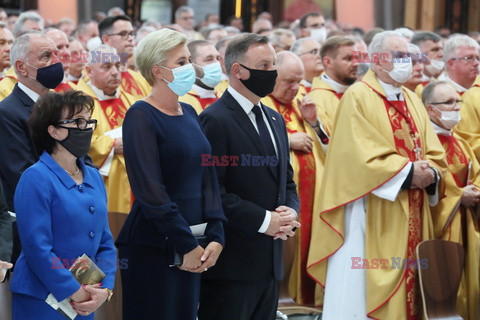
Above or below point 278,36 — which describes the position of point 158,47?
above

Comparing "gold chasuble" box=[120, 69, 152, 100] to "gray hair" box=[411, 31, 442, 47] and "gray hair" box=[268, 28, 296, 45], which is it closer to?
"gray hair" box=[268, 28, 296, 45]

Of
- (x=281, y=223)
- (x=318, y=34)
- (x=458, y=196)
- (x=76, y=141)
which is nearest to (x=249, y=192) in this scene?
(x=281, y=223)

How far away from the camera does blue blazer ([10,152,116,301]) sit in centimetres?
400

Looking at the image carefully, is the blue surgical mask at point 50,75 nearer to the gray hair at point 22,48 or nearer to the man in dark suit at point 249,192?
the gray hair at point 22,48

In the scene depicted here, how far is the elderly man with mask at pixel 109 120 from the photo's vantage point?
6.51 metres

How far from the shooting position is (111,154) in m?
6.52

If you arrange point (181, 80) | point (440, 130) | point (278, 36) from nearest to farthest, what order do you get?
point (181, 80)
point (440, 130)
point (278, 36)

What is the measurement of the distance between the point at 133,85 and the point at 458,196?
276 cm

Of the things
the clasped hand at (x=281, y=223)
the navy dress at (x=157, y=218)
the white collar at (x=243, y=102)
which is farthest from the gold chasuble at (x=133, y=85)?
the navy dress at (x=157, y=218)

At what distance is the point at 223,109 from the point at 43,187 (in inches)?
48.4

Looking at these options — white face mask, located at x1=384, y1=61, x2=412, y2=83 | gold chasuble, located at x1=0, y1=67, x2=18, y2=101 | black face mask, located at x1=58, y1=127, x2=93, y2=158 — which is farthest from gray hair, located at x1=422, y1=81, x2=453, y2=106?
black face mask, located at x1=58, y1=127, x2=93, y2=158

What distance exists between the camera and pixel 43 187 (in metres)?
4.04

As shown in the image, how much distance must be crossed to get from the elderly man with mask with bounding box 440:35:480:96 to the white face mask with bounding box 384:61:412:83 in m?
2.07

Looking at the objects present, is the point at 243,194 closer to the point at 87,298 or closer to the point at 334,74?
the point at 87,298
